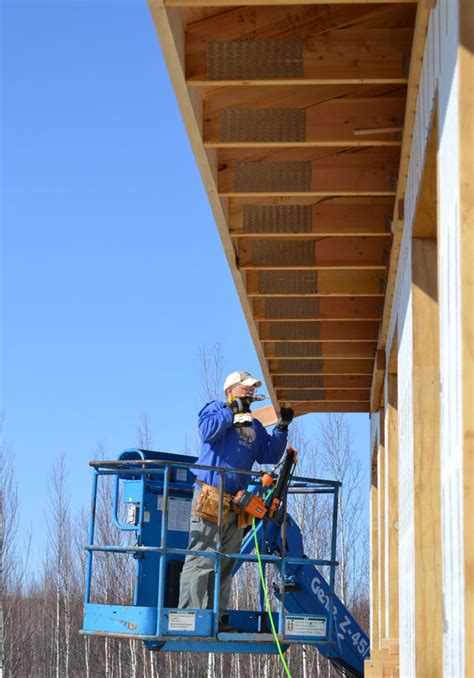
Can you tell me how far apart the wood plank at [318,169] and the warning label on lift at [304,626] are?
13.9 ft

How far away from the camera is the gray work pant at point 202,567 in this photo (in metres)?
8.96

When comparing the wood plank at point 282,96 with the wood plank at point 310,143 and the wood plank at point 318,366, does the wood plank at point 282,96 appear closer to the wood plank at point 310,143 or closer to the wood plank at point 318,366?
the wood plank at point 310,143

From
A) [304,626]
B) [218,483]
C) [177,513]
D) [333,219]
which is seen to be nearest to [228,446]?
[218,483]

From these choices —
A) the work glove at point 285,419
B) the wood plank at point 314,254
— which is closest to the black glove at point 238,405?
the work glove at point 285,419

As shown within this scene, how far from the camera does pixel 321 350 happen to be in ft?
36.0

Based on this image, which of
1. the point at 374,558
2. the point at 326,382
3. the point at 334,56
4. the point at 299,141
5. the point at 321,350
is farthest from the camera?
the point at 374,558

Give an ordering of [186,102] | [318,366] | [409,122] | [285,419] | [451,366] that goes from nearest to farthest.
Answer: [451,366] → [409,122] → [186,102] → [285,419] → [318,366]

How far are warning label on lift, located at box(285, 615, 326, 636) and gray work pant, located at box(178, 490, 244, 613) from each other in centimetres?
72

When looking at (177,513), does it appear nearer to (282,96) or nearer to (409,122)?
(282,96)

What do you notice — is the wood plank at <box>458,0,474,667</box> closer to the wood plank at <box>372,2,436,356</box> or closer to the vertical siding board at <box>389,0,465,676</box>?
the vertical siding board at <box>389,0,465,676</box>

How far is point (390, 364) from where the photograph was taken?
28.1ft

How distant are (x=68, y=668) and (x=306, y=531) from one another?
12.9m

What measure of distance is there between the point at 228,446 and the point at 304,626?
6.18 ft

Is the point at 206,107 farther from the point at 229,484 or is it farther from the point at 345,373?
the point at 345,373
